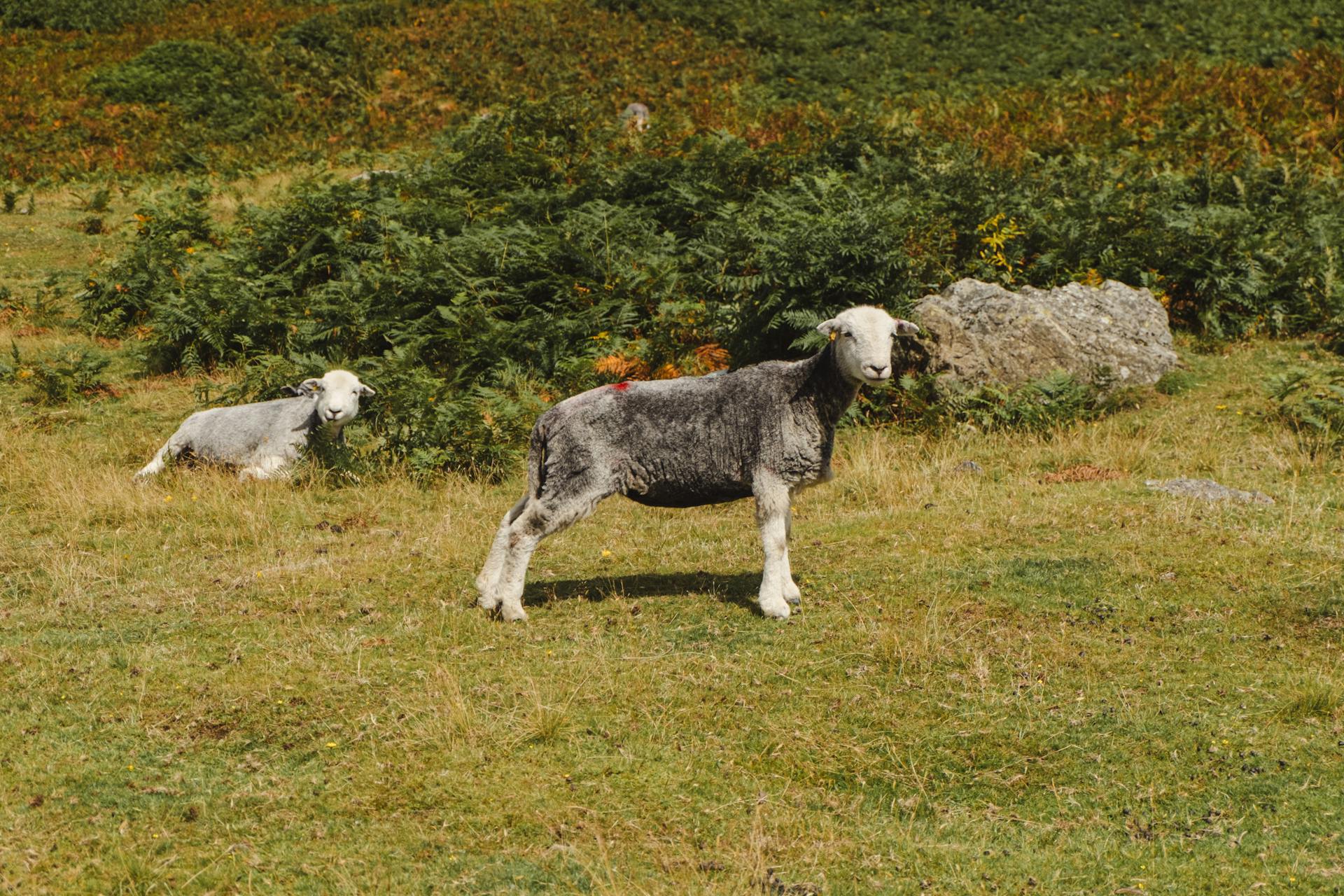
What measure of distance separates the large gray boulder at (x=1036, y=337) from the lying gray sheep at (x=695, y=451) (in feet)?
20.5

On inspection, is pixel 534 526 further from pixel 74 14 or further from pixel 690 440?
pixel 74 14

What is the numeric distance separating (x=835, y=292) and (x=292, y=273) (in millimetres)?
8526

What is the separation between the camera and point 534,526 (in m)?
9.63

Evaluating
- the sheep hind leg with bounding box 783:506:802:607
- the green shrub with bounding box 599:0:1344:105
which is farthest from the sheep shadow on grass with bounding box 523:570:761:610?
the green shrub with bounding box 599:0:1344:105

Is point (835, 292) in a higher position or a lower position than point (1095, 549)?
higher

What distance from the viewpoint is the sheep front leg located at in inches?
379

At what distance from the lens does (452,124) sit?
108 ft

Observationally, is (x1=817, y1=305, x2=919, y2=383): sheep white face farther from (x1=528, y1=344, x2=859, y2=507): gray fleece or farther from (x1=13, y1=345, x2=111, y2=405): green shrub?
(x1=13, y1=345, x2=111, y2=405): green shrub

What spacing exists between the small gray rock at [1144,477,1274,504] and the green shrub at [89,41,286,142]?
28.5 m

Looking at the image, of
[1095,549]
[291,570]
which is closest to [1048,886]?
[1095,549]

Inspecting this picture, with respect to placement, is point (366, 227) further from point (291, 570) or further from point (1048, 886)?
point (1048, 886)

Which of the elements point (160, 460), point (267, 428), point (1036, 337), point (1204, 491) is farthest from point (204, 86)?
point (1204, 491)

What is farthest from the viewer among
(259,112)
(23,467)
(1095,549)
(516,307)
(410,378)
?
(259,112)

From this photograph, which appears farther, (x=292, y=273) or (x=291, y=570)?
(x=292, y=273)
